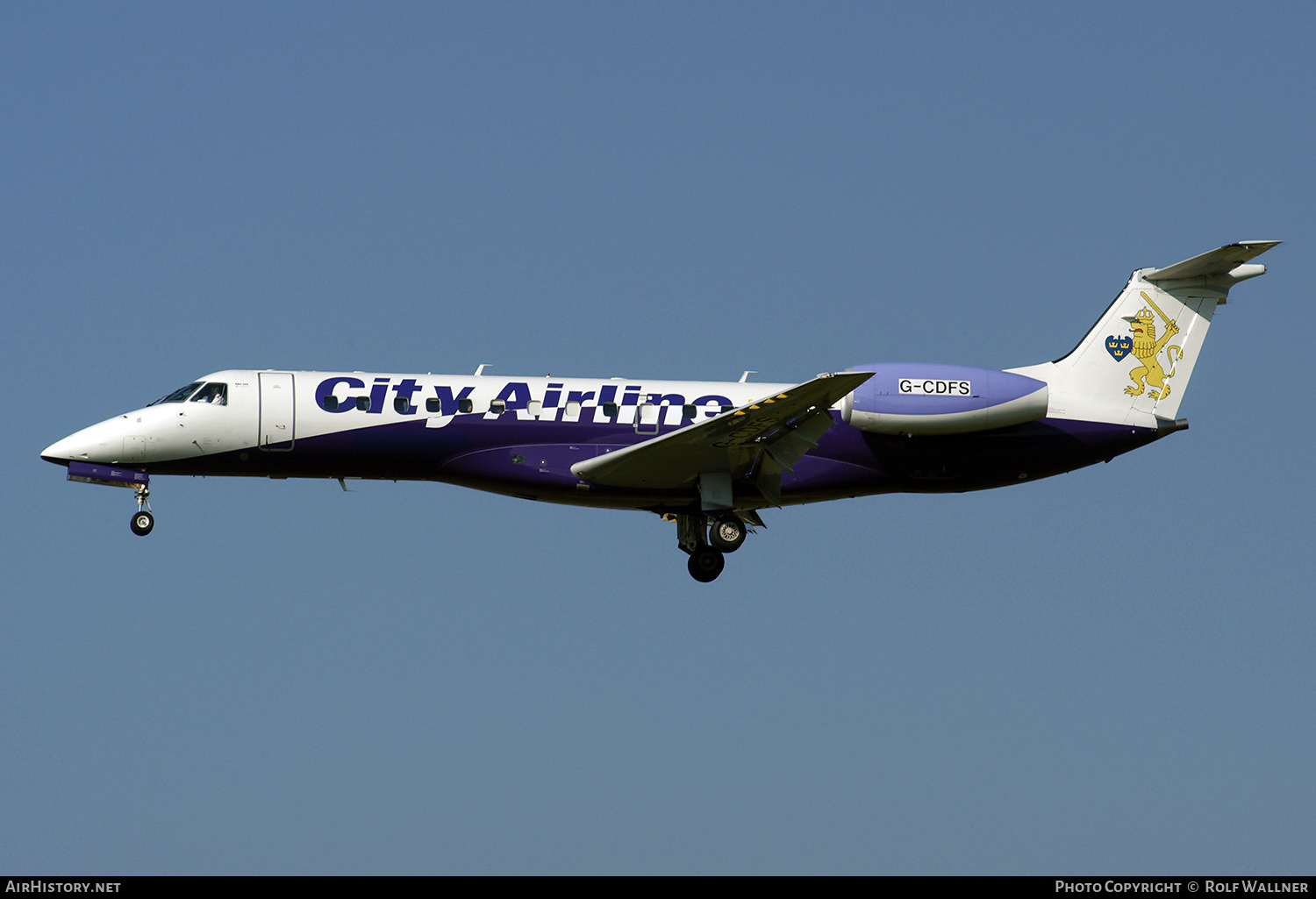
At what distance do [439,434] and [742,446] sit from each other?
521 centimetres

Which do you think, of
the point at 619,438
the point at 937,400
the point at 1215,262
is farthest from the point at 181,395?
the point at 1215,262

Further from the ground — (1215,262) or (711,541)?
(1215,262)

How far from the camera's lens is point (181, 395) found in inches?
1083

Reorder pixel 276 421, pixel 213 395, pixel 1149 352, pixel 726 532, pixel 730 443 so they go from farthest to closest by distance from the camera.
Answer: pixel 1149 352
pixel 726 532
pixel 213 395
pixel 276 421
pixel 730 443

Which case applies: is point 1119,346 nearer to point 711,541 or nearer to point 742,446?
point 742,446

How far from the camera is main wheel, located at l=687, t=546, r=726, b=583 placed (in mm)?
28391

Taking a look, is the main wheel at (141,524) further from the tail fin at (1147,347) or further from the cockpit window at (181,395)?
the tail fin at (1147,347)

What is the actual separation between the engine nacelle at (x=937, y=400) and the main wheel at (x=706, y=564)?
3.45 metres

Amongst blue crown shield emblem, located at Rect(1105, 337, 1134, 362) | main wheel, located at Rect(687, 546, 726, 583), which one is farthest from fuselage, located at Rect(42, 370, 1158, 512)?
blue crown shield emblem, located at Rect(1105, 337, 1134, 362)

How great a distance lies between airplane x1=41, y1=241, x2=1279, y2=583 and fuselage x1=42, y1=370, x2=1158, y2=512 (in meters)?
0.03

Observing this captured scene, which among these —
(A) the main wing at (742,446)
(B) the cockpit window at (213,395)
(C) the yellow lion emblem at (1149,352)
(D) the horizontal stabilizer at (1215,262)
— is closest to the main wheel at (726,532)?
(A) the main wing at (742,446)

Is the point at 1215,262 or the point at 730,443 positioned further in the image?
the point at 1215,262
